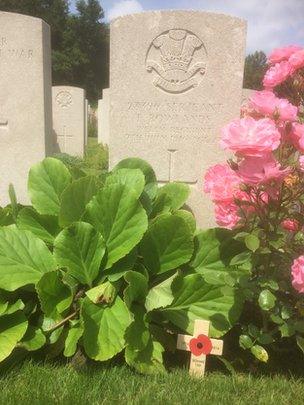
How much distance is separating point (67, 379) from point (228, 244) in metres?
0.98

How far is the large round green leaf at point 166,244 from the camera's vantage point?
2.05m

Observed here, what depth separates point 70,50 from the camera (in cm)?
3534

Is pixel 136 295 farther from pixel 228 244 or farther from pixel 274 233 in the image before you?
pixel 274 233

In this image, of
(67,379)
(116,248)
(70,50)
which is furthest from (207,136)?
(70,50)

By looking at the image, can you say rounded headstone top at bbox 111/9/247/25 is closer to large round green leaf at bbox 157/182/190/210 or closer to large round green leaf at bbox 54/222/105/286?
large round green leaf at bbox 157/182/190/210

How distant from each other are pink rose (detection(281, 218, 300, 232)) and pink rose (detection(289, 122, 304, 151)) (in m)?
0.37

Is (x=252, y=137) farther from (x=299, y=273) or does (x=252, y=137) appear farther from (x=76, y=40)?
(x=76, y=40)

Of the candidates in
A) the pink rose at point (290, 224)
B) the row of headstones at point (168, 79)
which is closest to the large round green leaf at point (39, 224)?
the row of headstones at point (168, 79)

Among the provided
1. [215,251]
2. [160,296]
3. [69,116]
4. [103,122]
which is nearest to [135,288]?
[160,296]

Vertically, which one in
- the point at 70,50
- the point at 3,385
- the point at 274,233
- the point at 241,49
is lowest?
the point at 3,385

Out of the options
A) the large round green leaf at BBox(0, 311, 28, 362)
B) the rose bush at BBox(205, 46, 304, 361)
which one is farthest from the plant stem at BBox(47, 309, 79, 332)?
the rose bush at BBox(205, 46, 304, 361)

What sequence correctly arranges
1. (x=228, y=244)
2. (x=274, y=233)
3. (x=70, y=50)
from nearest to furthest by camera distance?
(x=274, y=233)
(x=228, y=244)
(x=70, y=50)

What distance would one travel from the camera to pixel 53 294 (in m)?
1.96

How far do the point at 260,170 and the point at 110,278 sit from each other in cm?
88
